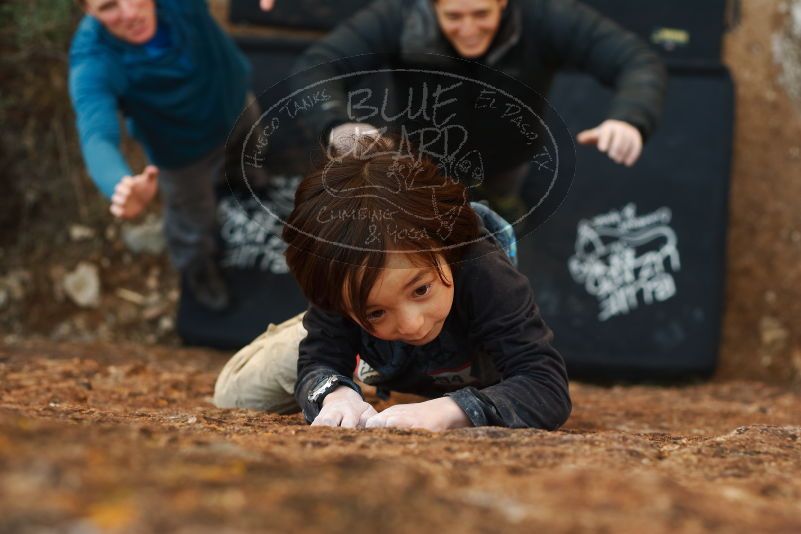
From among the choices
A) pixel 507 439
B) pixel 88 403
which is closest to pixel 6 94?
pixel 88 403

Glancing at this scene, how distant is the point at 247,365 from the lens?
2.13 metres

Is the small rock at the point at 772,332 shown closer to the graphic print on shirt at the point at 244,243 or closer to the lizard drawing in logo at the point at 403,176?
the graphic print on shirt at the point at 244,243

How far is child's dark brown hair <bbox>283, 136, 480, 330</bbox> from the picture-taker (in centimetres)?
147

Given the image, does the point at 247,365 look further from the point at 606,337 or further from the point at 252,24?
the point at 252,24

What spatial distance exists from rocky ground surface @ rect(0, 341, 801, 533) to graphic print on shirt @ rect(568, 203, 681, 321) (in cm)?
176

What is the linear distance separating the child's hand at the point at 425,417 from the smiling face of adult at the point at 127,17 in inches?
60.5

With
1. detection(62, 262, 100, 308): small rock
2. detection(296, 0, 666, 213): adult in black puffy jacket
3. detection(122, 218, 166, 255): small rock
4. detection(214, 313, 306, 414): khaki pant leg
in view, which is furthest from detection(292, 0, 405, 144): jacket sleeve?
detection(62, 262, 100, 308): small rock

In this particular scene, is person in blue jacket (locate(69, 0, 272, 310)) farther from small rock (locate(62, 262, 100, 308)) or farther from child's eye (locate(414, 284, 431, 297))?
child's eye (locate(414, 284, 431, 297))

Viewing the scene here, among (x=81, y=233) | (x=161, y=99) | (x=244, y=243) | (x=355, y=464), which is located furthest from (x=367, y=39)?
(x=355, y=464)

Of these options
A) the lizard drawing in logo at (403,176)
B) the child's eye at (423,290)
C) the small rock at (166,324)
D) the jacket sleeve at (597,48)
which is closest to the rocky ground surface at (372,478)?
the child's eye at (423,290)

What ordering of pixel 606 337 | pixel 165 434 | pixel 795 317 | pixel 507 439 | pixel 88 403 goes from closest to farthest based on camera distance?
pixel 165 434 < pixel 507 439 < pixel 88 403 < pixel 606 337 < pixel 795 317

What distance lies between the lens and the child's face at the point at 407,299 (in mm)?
1482

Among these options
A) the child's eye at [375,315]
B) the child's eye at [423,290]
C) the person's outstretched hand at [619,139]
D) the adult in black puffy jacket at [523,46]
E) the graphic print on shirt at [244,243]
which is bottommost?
the child's eye at [375,315]

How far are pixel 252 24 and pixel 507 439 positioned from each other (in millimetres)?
2951
